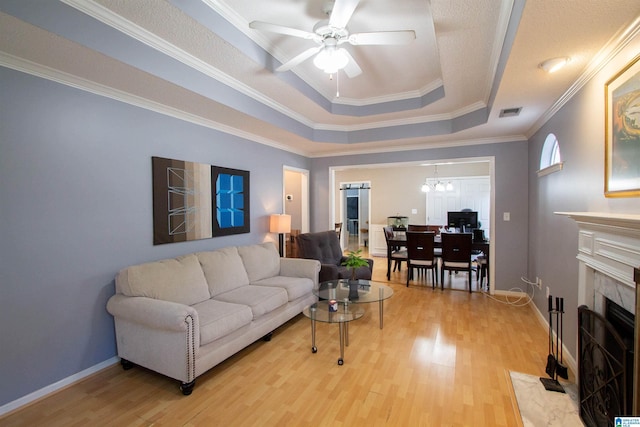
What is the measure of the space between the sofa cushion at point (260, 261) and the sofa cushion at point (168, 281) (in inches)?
26.5

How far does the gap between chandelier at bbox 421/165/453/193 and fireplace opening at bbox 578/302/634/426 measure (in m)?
5.67

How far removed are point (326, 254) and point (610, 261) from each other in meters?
3.31

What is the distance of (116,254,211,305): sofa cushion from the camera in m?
2.43

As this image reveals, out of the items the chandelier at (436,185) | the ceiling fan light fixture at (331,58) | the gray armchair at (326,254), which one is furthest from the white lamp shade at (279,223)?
the chandelier at (436,185)

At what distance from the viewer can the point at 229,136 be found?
12.7 ft

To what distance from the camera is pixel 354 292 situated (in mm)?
3229

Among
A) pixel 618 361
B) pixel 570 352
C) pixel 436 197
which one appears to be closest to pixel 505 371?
pixel 570 352

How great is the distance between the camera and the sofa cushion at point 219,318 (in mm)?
2232

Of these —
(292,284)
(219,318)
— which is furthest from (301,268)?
(219,318)

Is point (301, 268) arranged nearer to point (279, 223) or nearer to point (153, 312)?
point (279, 223)

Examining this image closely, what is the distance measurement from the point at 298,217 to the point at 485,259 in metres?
3.74

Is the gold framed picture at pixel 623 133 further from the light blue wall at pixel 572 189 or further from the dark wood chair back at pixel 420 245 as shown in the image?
the dark wood chair back at pixel 420 245

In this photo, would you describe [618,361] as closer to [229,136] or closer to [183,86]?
[183,86]

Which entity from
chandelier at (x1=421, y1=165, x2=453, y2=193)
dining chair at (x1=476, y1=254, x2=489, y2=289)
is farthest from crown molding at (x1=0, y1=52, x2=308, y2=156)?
chandelier at (x1=421, y1=165, x2=453, y2=193)
